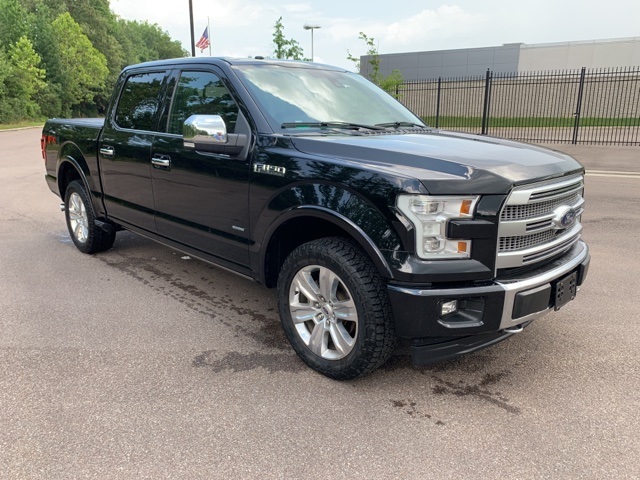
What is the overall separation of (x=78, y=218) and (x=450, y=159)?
4634mm

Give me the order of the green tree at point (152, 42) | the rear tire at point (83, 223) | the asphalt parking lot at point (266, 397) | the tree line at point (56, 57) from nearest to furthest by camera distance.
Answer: the asphalt parking lot at point (266, 397), the rear tire at point (83, 223), the tree line at point (56, 57), the green tree at point (152, 42)

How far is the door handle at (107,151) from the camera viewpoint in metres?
4.89

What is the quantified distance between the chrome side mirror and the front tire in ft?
2.77

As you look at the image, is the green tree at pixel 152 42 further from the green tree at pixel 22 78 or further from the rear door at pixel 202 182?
the rear door at pixel 202 182

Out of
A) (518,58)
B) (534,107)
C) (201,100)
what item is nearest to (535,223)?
(201,100)

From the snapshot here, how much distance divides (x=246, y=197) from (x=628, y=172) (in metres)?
11.4

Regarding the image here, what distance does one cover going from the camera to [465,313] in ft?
8.79

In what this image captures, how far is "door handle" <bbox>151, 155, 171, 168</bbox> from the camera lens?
13.5 feet

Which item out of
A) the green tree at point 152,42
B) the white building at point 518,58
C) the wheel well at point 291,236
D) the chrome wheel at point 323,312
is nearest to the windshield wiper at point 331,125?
the wheel well at point 291,236

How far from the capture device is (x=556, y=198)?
2.96 metres

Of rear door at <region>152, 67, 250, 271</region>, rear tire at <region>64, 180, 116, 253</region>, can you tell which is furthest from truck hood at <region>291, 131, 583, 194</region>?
rear tire at <region>64, 180, 116, 253</region>

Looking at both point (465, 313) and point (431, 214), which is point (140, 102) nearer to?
point (431, 214)

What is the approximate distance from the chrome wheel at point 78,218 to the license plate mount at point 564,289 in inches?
185

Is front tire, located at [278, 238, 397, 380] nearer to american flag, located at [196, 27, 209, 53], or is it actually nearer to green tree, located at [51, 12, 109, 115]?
american flag, located at [196, 27, 209, 53]
